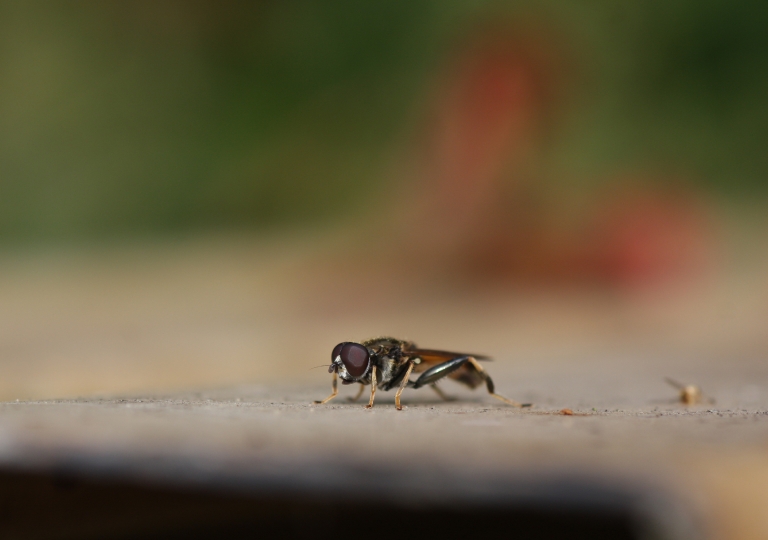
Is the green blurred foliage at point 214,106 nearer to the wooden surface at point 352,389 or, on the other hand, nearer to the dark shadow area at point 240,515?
the wooden surface at point 352,389

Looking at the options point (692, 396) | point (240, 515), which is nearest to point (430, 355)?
point (692, 396)

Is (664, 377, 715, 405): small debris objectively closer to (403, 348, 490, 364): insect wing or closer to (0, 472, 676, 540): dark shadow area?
(403, 348, 490, 364): insect wing

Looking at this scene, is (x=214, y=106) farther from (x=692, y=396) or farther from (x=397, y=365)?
(x=692, y=396)

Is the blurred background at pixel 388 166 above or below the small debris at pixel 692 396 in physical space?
above

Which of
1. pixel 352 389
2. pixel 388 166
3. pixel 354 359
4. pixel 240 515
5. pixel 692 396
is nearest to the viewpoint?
pixel 240 515

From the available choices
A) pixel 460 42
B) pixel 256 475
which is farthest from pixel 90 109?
pixel 256 475

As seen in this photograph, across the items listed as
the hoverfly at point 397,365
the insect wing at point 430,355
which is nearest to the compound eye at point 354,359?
the hoverfly at point 397,365
